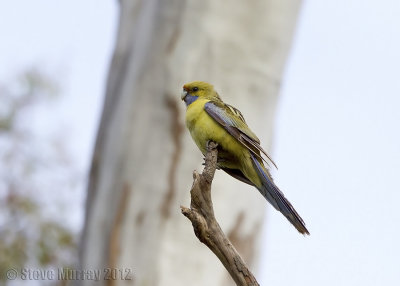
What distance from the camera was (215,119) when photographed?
14.6 ft

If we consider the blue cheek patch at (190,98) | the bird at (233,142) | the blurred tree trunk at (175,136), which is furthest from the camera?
the blurred tree trunk at (175,136)

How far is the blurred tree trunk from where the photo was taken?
743 cm

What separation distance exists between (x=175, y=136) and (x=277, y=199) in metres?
3.43

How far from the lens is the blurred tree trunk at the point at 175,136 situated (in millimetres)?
7434

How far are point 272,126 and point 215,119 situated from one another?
3.73 meters

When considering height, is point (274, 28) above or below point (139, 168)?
above

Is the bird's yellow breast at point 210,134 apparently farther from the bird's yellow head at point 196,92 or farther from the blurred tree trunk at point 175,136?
the blurred tree trunk at point 175,136

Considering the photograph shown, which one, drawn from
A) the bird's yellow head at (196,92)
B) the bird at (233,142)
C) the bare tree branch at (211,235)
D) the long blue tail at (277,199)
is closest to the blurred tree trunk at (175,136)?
the bird's yellow head at (196,92)

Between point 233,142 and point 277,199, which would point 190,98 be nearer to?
point 233,142

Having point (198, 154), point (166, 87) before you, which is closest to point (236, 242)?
point (198, 154)

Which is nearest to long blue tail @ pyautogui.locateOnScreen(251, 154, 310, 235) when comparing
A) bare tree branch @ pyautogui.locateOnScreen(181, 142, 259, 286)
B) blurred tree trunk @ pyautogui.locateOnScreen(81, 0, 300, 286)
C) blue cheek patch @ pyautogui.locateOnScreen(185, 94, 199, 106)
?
bare tree branch @ pyautogui.locateOnScreen(181, 142, 259, 286)

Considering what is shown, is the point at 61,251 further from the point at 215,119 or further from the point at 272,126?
the point at 215,119

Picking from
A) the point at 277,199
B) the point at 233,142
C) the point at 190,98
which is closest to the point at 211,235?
the point at 277,199

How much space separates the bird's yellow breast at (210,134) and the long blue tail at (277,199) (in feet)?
0.40
